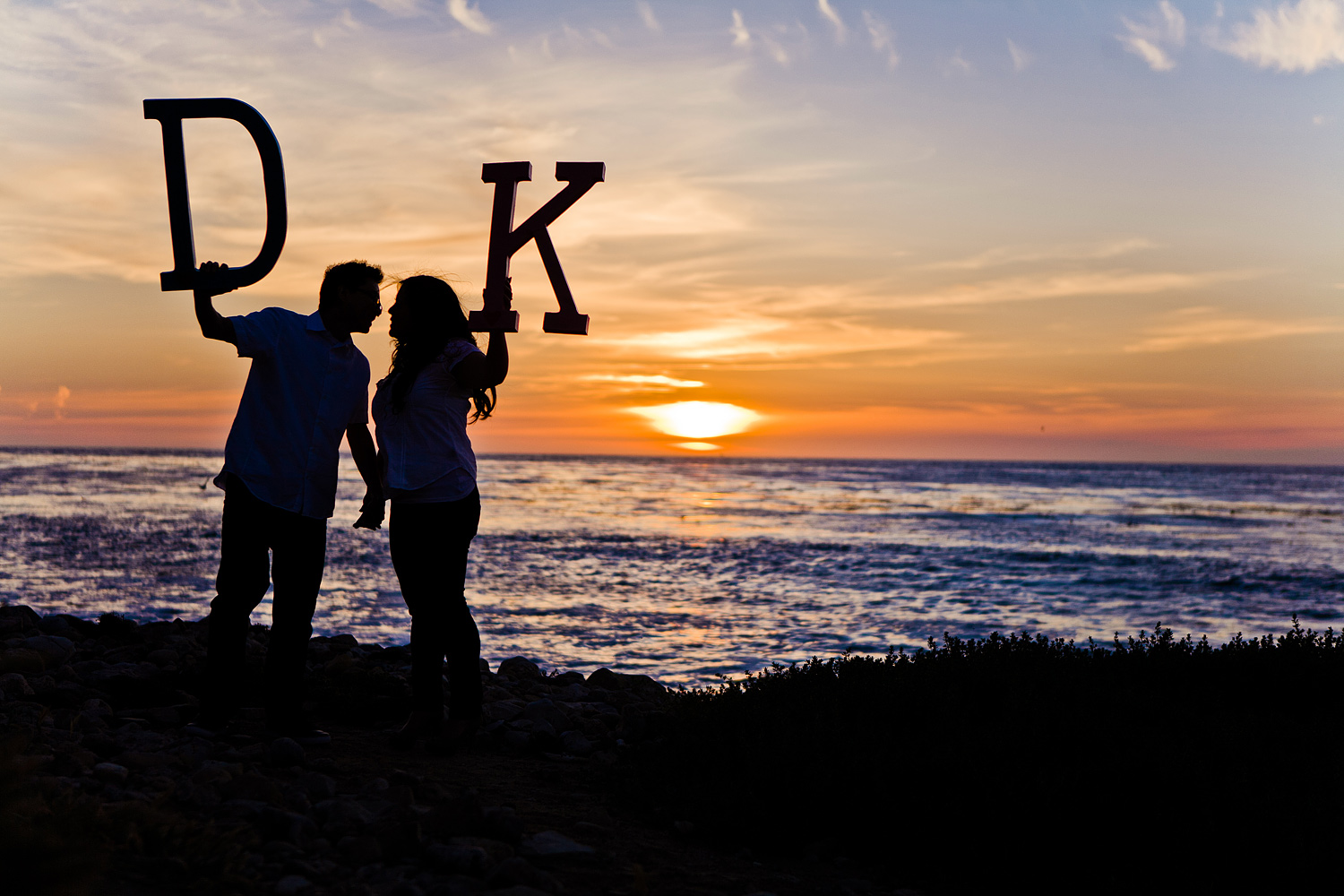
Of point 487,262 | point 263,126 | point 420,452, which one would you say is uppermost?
point 263,126

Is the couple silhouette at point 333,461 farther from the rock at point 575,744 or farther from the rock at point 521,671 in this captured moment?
the rock at point 521,671

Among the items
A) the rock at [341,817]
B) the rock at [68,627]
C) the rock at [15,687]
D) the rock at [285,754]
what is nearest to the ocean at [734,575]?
the rock at [68,627]

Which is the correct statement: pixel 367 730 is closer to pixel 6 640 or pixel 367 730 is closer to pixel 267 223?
pixel 267 223

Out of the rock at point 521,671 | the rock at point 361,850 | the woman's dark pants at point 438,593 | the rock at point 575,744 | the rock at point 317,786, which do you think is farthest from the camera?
the rock at point 521,671

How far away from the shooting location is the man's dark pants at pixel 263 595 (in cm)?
453

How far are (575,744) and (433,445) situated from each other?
2.00 m

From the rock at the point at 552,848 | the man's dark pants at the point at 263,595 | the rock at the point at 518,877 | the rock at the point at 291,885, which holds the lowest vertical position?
the rock at the point at 552,848

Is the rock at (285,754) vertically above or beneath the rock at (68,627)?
above

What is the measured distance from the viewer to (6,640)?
6.87 metres

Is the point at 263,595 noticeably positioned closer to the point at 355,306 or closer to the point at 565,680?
the point at 355,306

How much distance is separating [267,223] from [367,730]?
2.91 meters

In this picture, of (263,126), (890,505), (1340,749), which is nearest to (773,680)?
(1340,749)

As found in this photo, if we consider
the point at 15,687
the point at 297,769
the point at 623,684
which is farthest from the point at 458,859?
the point at 623,684

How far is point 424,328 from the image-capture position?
15.4 ft
